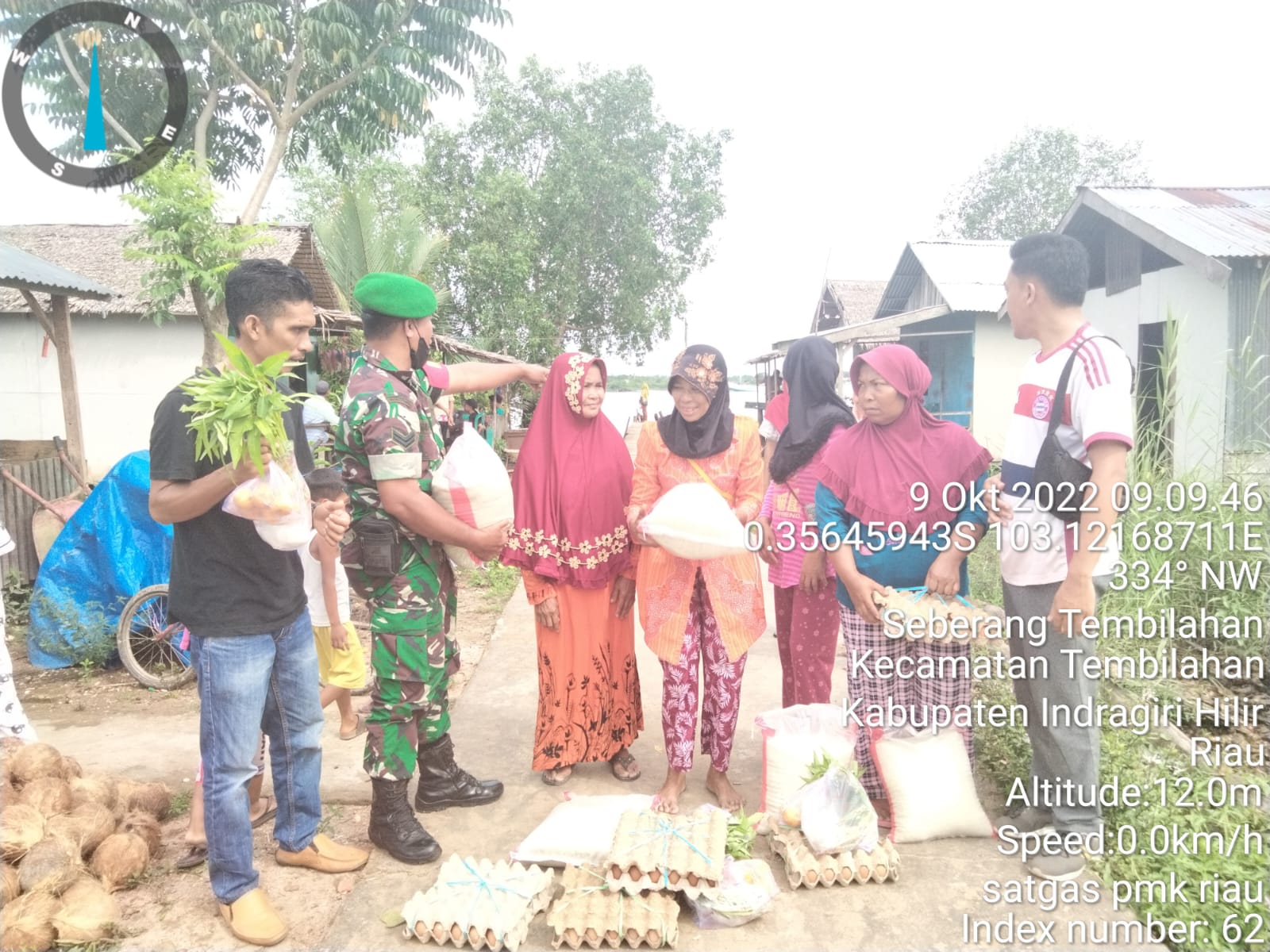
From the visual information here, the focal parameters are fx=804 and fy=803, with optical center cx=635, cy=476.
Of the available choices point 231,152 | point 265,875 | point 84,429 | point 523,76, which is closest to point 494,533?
point 265,875

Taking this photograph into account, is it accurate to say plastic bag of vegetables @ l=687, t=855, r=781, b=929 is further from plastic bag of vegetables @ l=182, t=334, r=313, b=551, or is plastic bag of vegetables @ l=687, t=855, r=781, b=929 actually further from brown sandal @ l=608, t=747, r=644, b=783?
plastic bag of vegetables @ l=182, t=334, r=313, b=551

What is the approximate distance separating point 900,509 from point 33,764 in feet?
10.1

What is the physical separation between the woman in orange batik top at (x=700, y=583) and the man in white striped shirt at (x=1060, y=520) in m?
0.91

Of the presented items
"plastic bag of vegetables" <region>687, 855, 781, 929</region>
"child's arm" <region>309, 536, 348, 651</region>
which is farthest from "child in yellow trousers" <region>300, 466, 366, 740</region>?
"plastic bag of vegetables" <region>687, 855, 781, 929</region>

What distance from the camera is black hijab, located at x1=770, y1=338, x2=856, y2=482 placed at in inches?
125

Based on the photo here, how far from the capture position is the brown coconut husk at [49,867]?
2.31m

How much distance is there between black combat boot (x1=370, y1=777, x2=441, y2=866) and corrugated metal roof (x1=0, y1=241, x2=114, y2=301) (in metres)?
5.03

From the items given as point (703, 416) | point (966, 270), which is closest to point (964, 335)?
point (966, 270)

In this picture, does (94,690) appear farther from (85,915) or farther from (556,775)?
(556,775)

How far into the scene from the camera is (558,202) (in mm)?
19922

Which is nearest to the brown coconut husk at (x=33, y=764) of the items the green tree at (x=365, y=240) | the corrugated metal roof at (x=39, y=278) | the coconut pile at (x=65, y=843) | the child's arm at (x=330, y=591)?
the coconut pile at (x=65, y=843)

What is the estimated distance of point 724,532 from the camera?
9.03 feet

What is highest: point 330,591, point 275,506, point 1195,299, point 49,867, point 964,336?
point 964,336

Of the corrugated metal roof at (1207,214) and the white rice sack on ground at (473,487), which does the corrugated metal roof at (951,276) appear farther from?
the white rice sack on ground at (473,487)
